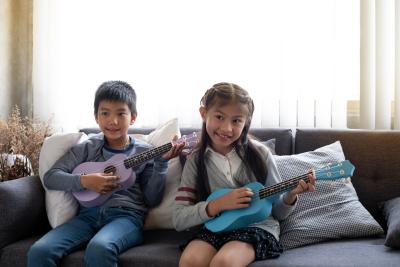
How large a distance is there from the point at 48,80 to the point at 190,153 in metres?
1.43

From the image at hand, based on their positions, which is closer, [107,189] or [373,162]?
[107,189]

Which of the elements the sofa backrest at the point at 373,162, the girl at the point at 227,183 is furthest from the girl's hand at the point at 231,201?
the sofa backrest at the point at 373,162

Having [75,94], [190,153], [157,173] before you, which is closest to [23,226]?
[157,173]

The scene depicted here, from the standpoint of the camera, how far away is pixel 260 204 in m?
1.68

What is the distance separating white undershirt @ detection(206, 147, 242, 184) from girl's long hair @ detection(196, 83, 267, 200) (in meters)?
0.02

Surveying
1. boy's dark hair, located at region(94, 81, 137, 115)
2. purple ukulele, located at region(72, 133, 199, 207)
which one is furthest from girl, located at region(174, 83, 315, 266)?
boy's dark hair, located at region(94, 81, 137, 115)

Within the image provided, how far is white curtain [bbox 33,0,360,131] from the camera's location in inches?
99.3

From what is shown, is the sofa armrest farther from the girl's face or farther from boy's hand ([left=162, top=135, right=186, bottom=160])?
the girl's face

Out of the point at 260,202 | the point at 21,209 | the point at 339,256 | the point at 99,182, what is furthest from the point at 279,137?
the point at 21,209

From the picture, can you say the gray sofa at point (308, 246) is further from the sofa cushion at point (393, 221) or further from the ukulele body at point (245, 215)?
the ukulele body at point (245, 215)

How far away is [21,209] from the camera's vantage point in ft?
6.15

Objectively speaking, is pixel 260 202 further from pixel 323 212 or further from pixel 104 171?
pixel 104 171

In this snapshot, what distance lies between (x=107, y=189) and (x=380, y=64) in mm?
1459

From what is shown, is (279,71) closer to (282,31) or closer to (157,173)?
(282,31)
